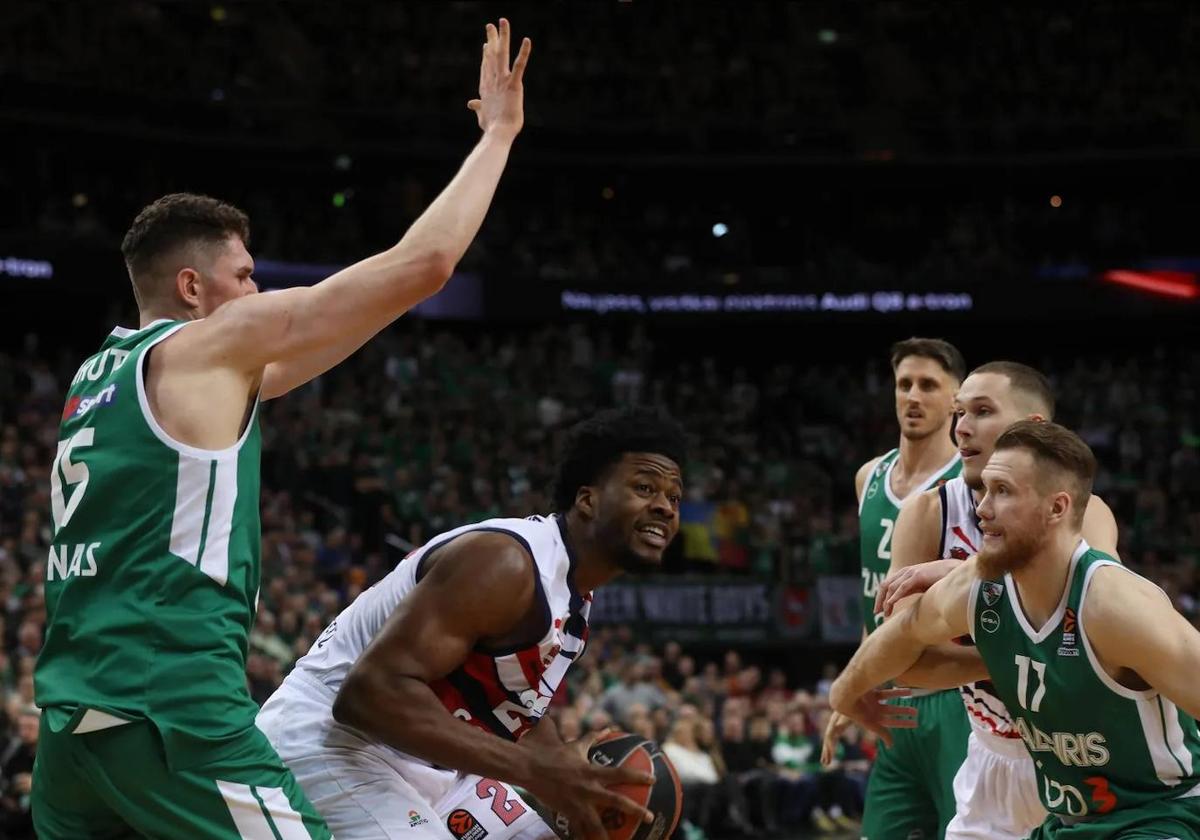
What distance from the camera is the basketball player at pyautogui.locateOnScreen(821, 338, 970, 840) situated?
6277 mm

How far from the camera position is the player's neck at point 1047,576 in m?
4.38

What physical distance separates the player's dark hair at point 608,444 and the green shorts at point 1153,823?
1558 millimetres

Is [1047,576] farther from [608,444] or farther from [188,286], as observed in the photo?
[188,286]

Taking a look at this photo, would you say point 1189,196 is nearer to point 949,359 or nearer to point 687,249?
point 687,249

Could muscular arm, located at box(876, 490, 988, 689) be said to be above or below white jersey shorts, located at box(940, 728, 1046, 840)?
above

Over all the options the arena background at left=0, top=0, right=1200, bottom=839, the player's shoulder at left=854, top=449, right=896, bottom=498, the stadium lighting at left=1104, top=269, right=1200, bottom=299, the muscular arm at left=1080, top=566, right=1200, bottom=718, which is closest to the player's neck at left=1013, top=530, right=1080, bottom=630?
the muscular arm at left=1080, top=566, right=1200, bottom=718

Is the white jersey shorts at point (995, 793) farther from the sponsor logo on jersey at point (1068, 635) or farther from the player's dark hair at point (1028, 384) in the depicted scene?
the sponsor logo on jersey at point (1068, 635)

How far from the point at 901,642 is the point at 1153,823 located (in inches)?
38.9

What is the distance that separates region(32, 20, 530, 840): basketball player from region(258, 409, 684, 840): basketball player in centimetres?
39

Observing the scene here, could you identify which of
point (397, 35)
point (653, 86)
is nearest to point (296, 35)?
point (397, 35)

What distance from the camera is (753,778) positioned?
43.3 ft

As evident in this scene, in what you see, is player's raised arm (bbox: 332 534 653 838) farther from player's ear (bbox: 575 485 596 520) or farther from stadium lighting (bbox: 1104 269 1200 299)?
stadium lighting (bbox: 1104 269 1200 299)

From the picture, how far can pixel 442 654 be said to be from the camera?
387cm

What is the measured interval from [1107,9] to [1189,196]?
349 cm
